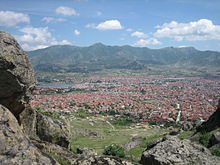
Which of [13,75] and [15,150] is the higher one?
[13,75]

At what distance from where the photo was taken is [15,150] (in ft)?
18.4

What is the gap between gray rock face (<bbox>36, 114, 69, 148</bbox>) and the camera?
1355 cm

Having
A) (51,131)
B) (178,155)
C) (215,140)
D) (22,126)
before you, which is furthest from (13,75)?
(215,140)

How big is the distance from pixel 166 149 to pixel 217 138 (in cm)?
A: 691

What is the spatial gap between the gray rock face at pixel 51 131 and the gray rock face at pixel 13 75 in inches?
95.8

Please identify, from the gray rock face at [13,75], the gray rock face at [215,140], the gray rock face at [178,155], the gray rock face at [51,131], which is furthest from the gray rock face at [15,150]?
the gray rock face at [215,140]

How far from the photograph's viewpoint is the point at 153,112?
97938mm

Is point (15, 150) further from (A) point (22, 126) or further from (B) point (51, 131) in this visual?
(B) point (51, 131)

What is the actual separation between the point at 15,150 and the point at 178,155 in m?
9.51

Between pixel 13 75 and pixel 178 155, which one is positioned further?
pixel 178 155

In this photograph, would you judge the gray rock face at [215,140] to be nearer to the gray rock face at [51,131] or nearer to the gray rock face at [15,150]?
the gray rock face at [51,131]

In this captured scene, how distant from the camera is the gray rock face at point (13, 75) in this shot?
9.87 meters

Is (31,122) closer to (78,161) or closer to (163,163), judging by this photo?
(78,161)

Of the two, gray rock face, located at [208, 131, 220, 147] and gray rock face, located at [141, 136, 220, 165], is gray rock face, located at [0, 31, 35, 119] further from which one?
gray rock face, located at [208, 131, 220, 147]
